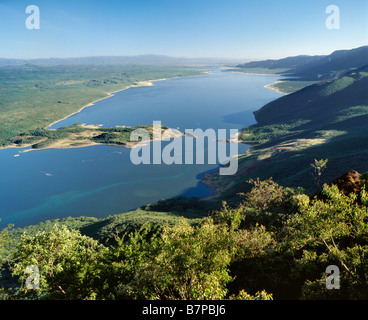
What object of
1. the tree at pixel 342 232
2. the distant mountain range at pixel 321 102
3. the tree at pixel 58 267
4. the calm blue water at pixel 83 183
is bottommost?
the calm blue water at pixel 83 183

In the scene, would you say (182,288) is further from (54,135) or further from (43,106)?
(43,106)

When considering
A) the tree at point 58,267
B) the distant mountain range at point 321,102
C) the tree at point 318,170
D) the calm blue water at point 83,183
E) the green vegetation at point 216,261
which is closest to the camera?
the green vegetation at point 216,261

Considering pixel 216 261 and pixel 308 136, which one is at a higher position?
pixel 308 136

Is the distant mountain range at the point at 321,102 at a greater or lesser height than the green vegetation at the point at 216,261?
greater

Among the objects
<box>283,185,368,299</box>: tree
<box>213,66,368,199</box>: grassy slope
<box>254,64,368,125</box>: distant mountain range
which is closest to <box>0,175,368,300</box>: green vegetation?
<box>283,185,368,299</box>: tree

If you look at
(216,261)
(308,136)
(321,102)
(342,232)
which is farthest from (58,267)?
(321,102)

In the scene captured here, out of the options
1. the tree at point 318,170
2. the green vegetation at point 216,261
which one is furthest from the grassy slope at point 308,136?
the green vegetation at point 216,261

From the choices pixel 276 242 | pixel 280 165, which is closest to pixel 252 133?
pixel 280 165

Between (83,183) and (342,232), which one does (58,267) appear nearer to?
(342,232)

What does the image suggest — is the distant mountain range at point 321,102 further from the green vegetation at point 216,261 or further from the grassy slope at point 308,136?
the green vegetation at point 216,261
